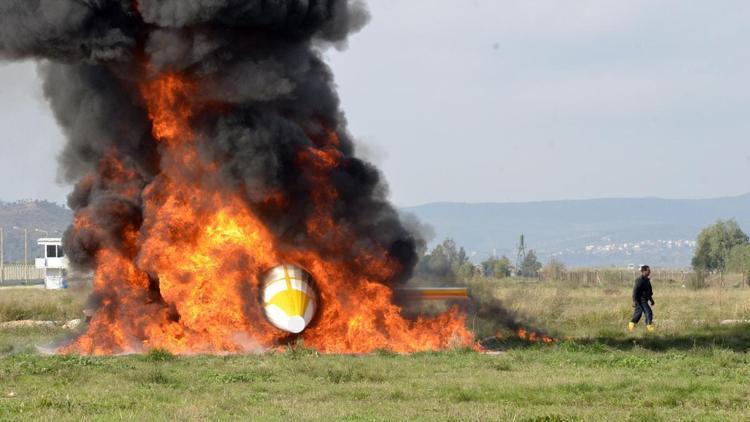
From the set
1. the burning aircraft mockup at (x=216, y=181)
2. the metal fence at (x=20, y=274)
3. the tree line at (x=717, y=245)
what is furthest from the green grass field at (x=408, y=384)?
the metal fence at (x=20, y=274)

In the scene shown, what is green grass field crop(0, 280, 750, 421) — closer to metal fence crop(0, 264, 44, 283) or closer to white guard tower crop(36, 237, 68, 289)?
white guard tower crop(36, 237, 68, 289)

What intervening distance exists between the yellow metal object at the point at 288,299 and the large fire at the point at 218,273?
0.36m

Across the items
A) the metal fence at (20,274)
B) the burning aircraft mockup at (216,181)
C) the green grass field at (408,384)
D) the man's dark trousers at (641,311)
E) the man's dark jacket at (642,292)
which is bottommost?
the green grass field at (408,384)

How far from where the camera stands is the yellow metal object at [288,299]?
26766 mm

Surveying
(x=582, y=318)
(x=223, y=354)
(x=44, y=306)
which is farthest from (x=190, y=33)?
(x=44, y=306)

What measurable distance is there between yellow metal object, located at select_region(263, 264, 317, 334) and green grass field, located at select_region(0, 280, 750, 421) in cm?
119

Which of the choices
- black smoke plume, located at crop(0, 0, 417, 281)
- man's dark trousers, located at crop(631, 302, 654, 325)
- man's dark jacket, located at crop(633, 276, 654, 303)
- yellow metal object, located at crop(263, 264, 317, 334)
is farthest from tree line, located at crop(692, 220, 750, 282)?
yellow metal object, located at crop(263, 264, 317, 334)

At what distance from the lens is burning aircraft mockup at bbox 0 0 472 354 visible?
1046 inches

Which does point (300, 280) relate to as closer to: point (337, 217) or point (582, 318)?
point (337, 217)

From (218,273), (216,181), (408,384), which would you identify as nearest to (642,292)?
(218,273)

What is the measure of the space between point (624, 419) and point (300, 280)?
12120 millimetres

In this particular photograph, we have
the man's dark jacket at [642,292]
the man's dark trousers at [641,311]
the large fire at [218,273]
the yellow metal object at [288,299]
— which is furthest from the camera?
the man's dark jacket at [642,292]

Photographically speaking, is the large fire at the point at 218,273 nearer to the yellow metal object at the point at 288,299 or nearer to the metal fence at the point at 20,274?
the yellow metal object at the point at 288,299

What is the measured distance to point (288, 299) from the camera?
2673 cm
